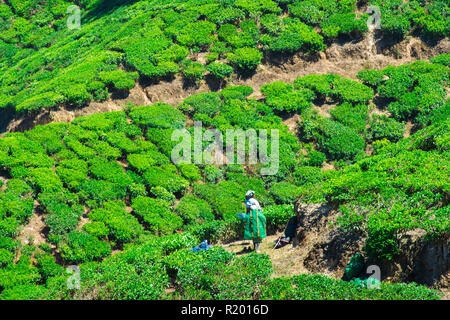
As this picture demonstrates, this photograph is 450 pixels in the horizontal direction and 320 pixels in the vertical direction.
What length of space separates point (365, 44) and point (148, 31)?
409 inches

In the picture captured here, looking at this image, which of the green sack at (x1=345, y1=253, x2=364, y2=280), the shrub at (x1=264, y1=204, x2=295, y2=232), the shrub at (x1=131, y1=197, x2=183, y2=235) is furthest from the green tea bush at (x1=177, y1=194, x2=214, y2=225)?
the green sack at (x1=345, y1=253, x2=364, y2=280)

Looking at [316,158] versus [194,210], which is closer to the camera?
[194,210]

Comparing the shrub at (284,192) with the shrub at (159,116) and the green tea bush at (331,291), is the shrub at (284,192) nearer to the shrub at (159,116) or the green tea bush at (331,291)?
the shrub at (159,116)

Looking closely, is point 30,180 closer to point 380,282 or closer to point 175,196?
point 175,196

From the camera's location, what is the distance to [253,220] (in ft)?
49.7

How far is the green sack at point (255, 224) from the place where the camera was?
1511 centimetres

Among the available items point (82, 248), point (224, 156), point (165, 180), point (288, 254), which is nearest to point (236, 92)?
point (224, 156)

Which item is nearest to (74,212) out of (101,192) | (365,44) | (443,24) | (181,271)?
(101,192)

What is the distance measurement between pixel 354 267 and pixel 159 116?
12.8 meters

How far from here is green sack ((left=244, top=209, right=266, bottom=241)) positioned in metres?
15.1

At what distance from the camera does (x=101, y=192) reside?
20.4 m

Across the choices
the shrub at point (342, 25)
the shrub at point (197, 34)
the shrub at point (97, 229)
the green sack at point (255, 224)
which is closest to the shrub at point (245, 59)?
the shrub at point (197, 34)

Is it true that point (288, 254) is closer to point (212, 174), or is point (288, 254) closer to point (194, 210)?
point (194, 210)
